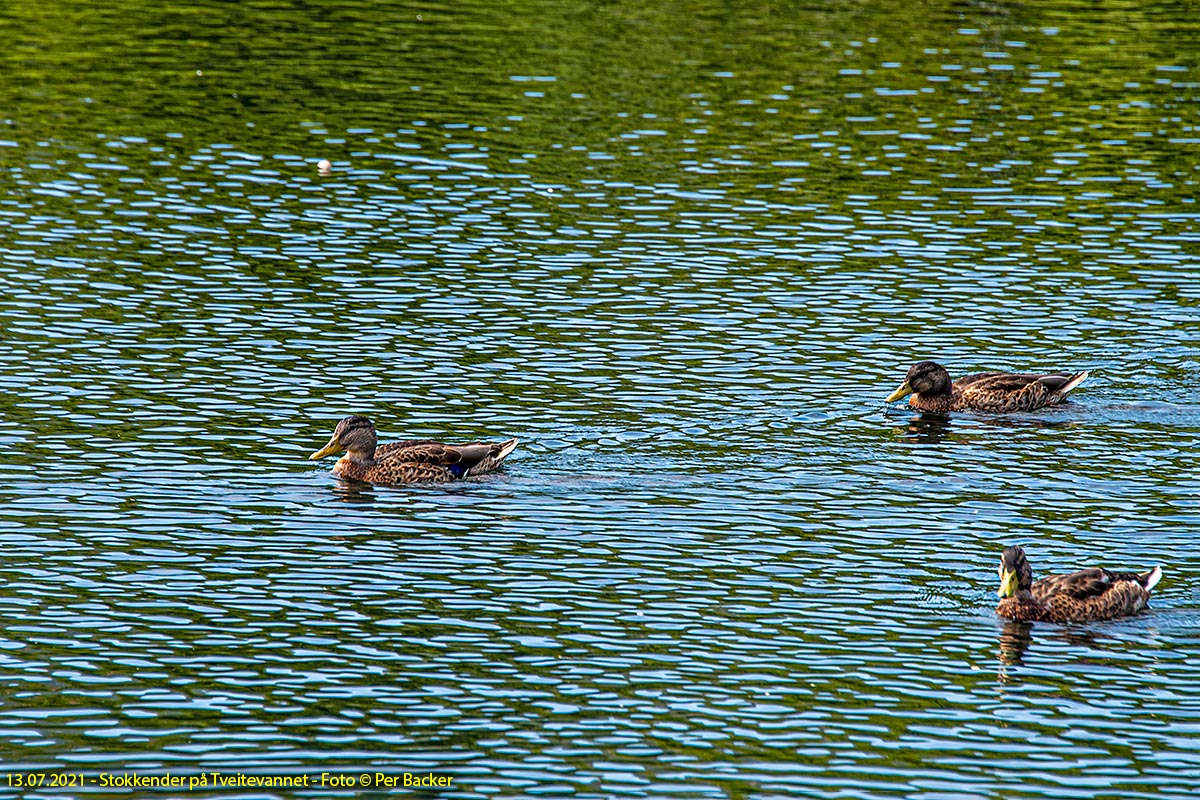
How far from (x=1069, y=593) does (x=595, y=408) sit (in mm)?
8808

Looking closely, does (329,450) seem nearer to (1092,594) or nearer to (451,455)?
(451,455)

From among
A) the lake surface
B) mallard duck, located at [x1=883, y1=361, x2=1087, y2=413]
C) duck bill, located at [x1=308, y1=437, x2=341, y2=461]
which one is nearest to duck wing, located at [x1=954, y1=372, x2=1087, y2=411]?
mallard duck, located at [x1=883, y1=361, x2=1087, y2=413]

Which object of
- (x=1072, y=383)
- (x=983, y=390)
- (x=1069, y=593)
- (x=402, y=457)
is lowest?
(x=983, y=390)

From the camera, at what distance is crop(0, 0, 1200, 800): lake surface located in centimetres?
1725

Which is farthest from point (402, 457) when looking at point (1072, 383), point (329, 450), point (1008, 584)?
point (1072, 383)

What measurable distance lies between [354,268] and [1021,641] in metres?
17.9

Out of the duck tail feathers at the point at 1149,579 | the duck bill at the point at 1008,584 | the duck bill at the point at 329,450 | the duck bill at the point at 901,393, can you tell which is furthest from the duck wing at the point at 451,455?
the duck tail feathers at the point at 1149,579

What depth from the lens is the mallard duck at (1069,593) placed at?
19.5 m

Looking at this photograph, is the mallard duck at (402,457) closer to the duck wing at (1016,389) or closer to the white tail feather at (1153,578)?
the duck wing at (1016,389)

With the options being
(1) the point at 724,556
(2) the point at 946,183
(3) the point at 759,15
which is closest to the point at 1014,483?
(1) the point at 724,556

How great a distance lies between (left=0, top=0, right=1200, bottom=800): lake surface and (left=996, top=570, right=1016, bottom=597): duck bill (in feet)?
1.46

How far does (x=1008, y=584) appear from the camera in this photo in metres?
19.6

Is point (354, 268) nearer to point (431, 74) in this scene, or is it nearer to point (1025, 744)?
point (431, 74)

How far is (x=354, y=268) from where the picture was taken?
3409 centimetres
